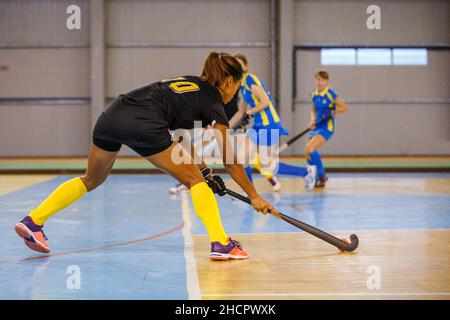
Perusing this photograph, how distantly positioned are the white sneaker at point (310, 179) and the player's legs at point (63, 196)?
499cm

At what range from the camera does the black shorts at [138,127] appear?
484 centimetres

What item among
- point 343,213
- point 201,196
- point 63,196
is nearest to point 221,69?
point 201,196

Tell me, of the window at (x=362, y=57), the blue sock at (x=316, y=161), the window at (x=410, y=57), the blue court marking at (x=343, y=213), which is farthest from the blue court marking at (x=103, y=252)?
the window at (x=410, y=57)

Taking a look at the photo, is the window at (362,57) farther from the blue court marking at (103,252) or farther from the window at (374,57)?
the blue court marking at (103,252)

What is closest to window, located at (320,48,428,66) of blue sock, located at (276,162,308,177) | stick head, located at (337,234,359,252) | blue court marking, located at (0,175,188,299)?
blue sock, located at (276,162,308,177)

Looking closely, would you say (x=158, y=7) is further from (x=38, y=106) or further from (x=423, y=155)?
(x=423, y=155)

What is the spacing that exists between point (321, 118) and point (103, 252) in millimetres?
5792

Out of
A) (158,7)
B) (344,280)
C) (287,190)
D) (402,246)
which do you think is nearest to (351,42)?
(158,7)

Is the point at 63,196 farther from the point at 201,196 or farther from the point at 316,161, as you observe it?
the point at 316,161

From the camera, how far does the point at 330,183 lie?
11.2m

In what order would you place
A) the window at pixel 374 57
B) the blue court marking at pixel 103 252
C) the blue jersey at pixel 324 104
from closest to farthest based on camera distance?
the blue court marking at pixel 103 252
the blue jersey at pixel 324 104
the window at pixel 374 57

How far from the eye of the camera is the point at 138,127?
483 cm

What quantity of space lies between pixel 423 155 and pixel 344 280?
1472 centimetres

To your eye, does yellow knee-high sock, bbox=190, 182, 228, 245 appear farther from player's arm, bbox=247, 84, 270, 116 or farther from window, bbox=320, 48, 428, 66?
window, bbox=320, 48, 428, 66
